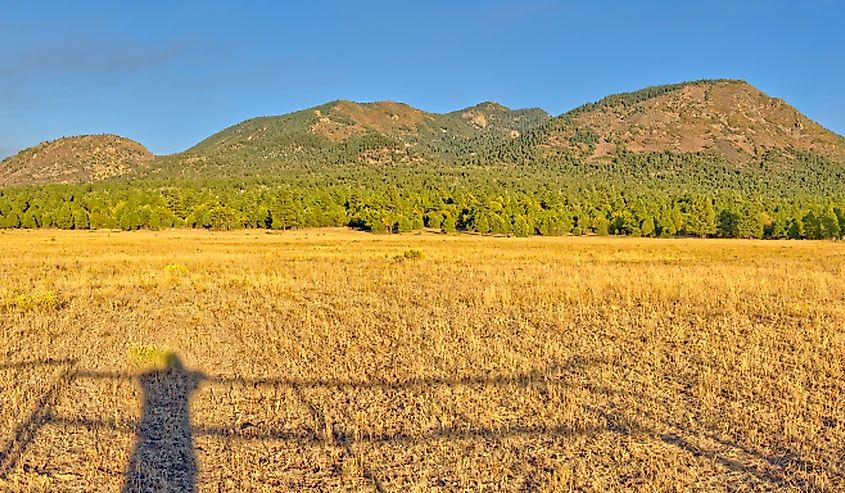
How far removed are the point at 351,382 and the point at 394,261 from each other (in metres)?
25.9

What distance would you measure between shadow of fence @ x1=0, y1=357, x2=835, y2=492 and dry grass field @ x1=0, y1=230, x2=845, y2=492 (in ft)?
0.11

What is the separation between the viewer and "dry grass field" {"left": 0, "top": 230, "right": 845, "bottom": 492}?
645cm

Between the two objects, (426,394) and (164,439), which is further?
(426,394)

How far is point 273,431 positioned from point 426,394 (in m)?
2.35

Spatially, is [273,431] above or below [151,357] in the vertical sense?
below

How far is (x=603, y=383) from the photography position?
960 cm

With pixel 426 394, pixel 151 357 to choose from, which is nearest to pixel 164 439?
pixel 426 394

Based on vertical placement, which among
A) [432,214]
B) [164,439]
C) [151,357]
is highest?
[432,214]

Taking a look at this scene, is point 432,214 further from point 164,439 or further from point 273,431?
point 164,439

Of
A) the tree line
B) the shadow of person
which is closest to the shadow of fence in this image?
the shadow of person

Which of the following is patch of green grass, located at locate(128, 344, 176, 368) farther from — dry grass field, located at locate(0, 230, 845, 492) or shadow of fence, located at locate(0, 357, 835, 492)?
shadow of fence, located at locate(0, 357, 835, 492)

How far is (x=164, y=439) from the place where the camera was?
24.0ft

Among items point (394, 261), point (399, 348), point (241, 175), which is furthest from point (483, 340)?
point (241, 175)

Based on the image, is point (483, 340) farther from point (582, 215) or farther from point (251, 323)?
point (582, 215)
